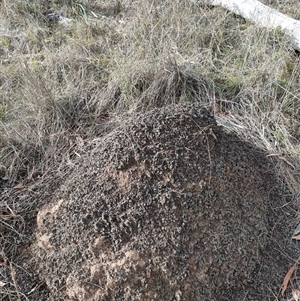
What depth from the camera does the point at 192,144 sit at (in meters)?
1.98

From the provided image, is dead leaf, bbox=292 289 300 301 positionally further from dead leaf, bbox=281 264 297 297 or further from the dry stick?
the dry stick

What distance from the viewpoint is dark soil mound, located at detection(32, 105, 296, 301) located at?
1.80 metres

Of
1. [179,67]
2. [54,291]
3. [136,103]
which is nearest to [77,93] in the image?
[136,103]

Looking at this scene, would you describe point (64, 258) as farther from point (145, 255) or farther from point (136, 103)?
point (136, 103)

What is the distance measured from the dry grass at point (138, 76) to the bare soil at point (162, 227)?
42cm

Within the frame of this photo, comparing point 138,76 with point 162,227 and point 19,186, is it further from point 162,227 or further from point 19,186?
point 162,227

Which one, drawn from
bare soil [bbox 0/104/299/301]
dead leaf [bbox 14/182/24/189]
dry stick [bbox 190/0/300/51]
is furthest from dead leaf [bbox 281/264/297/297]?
dry stick [bbox 190/0/300/51]

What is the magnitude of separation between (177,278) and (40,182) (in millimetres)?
1012

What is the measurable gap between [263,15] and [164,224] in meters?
2.55

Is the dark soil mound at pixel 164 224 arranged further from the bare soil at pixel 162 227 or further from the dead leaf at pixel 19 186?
the dead leaf at pixel 19 186

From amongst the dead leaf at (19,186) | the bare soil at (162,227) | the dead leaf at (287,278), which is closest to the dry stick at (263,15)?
the bare soil at (162,227)

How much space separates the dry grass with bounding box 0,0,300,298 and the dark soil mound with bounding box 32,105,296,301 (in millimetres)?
471

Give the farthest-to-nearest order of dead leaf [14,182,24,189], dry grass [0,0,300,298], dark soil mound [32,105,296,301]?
1. dry grass [0,0,300,298]
2. dead leaf [14,182,24,189]
3. dark soil mound [32,105,296,301]

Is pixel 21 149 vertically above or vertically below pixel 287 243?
below
